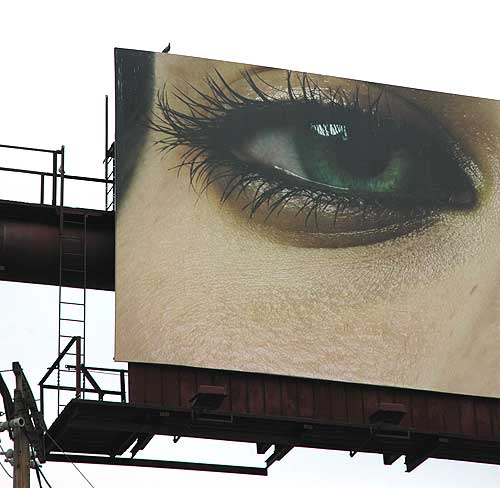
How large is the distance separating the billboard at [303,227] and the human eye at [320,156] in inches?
0.9

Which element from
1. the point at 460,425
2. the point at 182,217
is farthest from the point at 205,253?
the point at 460,425

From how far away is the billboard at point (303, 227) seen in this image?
89.3 feet

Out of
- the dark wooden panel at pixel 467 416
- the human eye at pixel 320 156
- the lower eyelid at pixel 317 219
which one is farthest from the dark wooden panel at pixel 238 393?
the dark wooden panel at pixel 467 416

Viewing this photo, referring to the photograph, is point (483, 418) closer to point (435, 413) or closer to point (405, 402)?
point (435, 413)

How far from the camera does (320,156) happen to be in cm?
2888

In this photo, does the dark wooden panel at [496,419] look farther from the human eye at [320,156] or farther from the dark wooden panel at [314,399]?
the human eye at [320,156]

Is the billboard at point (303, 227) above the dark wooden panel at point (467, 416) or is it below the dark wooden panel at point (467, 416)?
above

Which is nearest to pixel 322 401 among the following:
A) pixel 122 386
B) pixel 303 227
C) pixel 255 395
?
pixel 255 395

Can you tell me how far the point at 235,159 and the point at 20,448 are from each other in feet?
20.7

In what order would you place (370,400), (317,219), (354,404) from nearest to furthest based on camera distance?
(354,404), (370,400), (317,219)

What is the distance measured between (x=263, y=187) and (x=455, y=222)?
3.22 m

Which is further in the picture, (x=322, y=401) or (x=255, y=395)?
(x=322, y=401)

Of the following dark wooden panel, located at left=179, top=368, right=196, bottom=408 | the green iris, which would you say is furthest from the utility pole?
the green iris

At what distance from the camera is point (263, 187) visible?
92.8 ft
